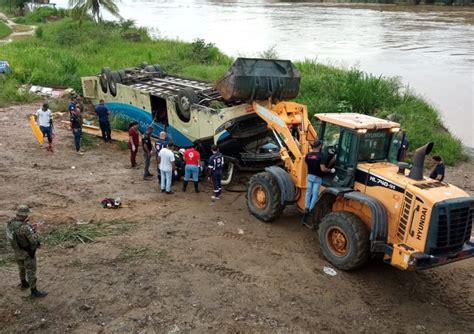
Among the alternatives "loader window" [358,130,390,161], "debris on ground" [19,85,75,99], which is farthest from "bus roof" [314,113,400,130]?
"debris on ground" [19,85,75,99]

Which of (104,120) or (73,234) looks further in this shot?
(104,120)

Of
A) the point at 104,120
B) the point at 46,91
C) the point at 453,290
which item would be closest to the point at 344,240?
the point at 453,290

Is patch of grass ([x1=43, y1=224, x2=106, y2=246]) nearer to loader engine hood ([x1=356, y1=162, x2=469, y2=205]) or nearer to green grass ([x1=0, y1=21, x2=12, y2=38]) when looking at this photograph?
loader engine hood ([x1=356, y1=162, x2=469, y2=205])

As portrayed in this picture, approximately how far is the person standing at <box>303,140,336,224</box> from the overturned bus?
234 cm

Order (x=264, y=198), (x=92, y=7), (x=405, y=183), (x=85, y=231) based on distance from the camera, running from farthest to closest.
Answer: (x=92, y=7)
(x=264, y=198)
(x=85, y=231)
(x=405, y=183)

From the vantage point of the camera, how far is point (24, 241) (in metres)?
6.38

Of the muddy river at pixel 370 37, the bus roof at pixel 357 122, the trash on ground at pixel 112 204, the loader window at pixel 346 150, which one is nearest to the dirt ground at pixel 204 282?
the trash on ground at pixel 112 204

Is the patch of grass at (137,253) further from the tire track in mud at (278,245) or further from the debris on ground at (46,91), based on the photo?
the debris on ground at (46,91)

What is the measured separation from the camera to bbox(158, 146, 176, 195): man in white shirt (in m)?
10.6

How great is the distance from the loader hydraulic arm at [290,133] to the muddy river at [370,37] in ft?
32.1

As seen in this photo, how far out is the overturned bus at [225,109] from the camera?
9.99 m

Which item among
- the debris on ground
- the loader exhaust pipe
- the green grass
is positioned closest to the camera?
the loader exhaust pipe

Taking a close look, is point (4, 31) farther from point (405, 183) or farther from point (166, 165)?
point (405, 183)

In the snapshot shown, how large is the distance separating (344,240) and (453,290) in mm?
1807
